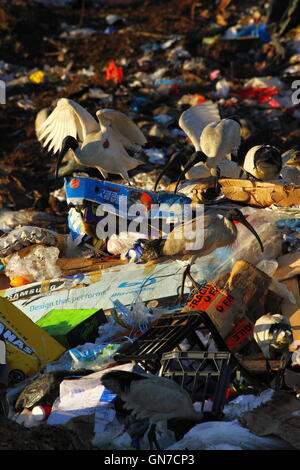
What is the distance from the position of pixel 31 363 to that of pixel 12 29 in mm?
10637

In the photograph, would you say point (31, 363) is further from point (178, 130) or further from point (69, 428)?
point (178, 130)

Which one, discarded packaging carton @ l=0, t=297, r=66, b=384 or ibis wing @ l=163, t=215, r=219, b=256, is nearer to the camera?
discarded packaging carton @ l=0, t=297, r=66, b=384

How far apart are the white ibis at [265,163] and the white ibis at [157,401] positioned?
319 cm

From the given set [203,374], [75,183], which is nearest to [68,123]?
[75,183]

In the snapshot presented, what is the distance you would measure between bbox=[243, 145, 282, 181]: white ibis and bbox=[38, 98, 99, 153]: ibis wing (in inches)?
60.4

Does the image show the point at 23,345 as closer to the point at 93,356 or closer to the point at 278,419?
the point at 93,356

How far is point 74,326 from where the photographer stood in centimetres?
495

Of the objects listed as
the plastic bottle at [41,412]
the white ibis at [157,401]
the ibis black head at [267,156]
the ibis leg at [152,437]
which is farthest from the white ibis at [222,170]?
the ibis leg at [152,437]

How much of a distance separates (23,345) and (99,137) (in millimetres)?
2829

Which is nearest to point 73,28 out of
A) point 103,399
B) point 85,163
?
point 85,163

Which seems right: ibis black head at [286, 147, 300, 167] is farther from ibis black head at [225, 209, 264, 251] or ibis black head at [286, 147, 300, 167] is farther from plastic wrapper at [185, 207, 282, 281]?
ibis black head at [225, 209, 264, 251]

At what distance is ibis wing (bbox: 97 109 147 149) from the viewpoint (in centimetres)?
705

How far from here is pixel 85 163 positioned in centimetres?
693

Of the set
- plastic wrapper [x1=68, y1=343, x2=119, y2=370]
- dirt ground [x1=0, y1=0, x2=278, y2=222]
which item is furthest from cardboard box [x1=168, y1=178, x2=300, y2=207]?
dirt ground [x1=0, y1=0, x2=278, y2=222]
